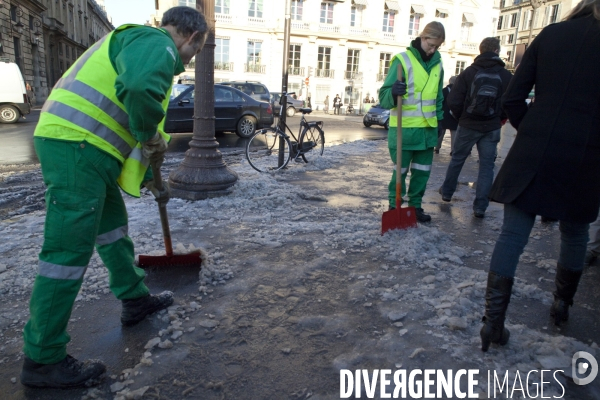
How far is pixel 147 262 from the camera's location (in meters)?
3.30

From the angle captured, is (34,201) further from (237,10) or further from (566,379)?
(237,10)

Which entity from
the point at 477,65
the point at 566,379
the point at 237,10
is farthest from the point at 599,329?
the point at 237,10

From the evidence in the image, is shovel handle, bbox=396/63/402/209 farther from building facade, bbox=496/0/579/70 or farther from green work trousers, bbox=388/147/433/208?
building facade, bbox=496/0/579/70

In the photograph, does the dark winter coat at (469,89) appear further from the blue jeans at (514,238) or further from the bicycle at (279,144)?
the bicycle at (279,144)

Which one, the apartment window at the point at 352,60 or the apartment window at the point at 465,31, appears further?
the apartment window at the point at 465,31

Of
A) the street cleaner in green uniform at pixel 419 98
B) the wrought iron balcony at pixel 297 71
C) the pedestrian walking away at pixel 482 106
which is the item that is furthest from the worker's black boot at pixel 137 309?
the wrought iron balcony at pixel 297 71

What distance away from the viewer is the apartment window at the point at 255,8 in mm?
39938

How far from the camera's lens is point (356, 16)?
42.9m

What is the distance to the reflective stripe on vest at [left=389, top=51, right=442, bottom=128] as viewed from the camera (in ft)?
14.3

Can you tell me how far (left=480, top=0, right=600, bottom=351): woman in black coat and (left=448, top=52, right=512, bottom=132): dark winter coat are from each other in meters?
2.75

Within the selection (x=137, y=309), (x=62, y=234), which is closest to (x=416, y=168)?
(x=137, y=309)

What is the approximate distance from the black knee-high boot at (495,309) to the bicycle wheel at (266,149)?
5.63 meters

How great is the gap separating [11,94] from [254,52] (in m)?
27.8

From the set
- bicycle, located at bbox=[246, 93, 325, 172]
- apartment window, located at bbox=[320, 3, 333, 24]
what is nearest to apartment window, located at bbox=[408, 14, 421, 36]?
apartment window, located at bbox=[320, 3, 333, 24]
